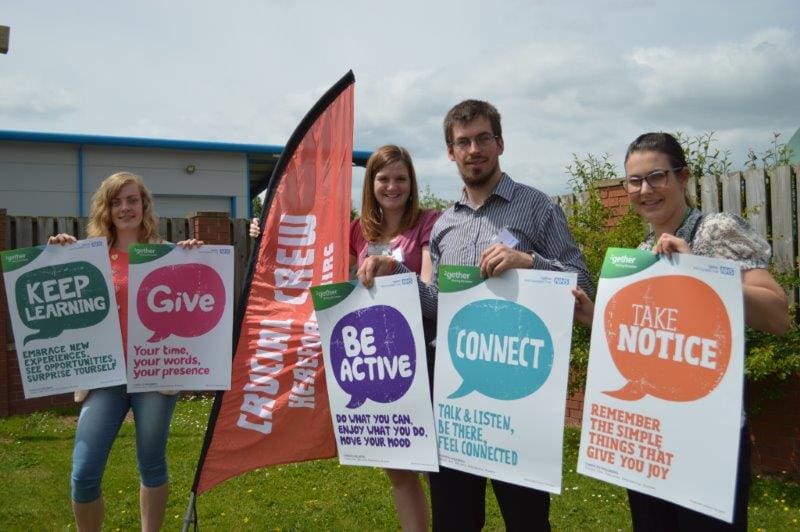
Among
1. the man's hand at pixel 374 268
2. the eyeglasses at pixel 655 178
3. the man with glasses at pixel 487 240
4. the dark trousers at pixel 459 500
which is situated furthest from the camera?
the man's hand at pixel 374 268

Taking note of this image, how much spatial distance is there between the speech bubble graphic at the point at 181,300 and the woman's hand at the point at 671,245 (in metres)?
2.15

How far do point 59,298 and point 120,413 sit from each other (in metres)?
0.63

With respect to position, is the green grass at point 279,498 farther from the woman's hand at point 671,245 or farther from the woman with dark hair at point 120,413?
the woman's hand at point 671,245

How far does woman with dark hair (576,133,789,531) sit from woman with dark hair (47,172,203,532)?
2156 millimetres

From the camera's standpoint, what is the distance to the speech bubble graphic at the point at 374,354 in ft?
9.07

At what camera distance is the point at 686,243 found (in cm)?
217

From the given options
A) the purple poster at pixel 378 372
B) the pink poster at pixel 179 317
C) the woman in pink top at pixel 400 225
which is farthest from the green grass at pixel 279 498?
the purple poster at pixel 378 372

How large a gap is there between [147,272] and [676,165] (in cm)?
Result: 243

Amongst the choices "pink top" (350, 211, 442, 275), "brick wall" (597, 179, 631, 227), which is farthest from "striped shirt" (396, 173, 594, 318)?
"brick wall" (597, 179, 631, 227)

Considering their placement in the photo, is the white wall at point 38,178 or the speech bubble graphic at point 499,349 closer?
the speech bubble graphic at point 499,349

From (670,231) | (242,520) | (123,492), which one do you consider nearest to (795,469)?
(670,231)

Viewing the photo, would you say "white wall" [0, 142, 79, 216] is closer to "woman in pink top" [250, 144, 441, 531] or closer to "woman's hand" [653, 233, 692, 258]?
"woman in pink top" [250, 144, 441, 531]

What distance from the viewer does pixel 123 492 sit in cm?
502

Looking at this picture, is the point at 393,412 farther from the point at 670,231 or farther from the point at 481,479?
the point at 670,231
